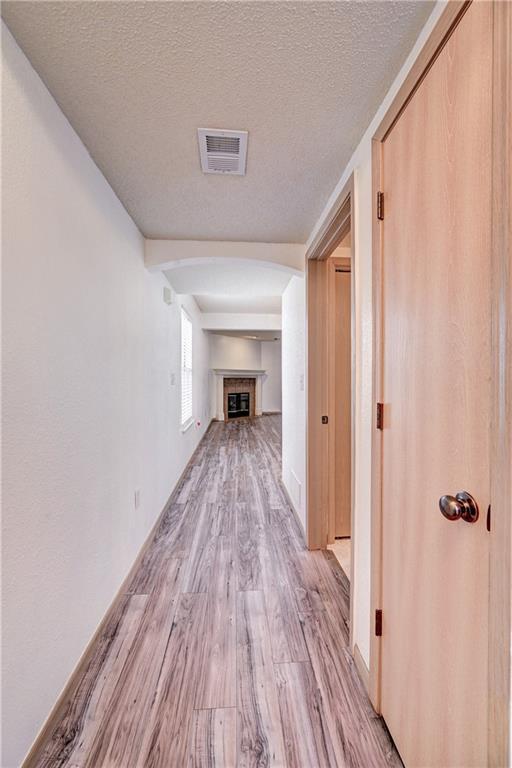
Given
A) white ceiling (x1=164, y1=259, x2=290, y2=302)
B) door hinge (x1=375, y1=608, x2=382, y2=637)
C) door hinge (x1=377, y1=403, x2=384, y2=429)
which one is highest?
white ceiling (x1=164, y1=259, x2=290, y2=302)

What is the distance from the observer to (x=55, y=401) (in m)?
1.18

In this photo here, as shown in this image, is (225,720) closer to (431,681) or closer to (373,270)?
(431,681)

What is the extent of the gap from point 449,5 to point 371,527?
156 centimetres

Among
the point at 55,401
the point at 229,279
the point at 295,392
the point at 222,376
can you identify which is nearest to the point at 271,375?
the point at 222,376

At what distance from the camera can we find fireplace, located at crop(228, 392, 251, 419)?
8953 mm

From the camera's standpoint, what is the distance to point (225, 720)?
1.17 m

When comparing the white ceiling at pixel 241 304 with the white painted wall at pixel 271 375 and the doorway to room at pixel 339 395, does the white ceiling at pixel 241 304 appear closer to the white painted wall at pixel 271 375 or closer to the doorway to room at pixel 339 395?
the doorway to room at pixel 339 395

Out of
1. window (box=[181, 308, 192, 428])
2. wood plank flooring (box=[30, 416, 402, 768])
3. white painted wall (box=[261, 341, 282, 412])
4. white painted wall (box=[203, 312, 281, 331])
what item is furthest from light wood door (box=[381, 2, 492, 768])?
white painted wall (box=[261, 341, 282, 412])

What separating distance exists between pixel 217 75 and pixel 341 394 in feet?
6.46

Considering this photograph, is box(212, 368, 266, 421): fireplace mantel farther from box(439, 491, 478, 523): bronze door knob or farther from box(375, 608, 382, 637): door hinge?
box(439, 491, 478, 523): bronze door knob

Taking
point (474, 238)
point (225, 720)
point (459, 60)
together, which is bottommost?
point (225, 720)

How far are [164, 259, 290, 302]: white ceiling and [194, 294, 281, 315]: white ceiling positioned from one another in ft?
1.33

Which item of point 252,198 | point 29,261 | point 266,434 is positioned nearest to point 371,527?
point 29,261

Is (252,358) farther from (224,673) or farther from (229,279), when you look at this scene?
(224,673)
